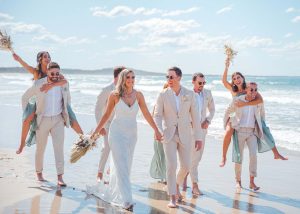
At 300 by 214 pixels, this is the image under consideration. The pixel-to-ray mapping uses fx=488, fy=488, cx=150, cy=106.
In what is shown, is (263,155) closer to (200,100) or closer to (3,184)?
(200,100)

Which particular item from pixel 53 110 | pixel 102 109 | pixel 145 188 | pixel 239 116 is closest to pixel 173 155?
pixel 145 188

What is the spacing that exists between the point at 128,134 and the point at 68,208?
1.29 m

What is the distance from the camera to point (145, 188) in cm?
810

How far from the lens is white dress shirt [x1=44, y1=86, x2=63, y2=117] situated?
7.99 m

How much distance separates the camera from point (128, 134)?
21.5ft

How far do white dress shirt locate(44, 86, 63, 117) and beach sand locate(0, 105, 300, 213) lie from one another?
1.16 metres

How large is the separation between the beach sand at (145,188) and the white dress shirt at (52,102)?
1.16 metres

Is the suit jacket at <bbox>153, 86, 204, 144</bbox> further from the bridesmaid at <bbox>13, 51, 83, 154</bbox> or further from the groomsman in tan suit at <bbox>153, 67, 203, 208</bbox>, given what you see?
the bridesmaid at <bbox>13, 51, 83, 154</bbox>

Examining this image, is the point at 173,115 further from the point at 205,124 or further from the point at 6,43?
the point at 6,43

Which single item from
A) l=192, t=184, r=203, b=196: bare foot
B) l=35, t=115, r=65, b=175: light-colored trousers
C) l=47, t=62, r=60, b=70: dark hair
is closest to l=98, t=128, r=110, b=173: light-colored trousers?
l=35, t=115, r=65, b=175: light-colored trousers

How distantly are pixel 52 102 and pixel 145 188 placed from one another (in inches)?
82.3

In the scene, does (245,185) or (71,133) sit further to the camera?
(71,133)

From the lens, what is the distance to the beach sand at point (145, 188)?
22.3 ft

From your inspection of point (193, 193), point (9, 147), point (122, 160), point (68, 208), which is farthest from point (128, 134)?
point (9, 147)
